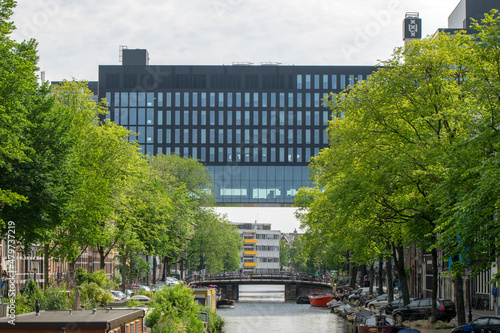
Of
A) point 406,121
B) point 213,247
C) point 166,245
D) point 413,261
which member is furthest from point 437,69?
point 213,247

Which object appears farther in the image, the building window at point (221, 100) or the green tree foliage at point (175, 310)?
the building window at point (221, 100)

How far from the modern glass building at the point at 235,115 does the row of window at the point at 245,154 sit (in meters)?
0.17

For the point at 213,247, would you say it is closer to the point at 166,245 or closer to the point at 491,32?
the point at 166,245

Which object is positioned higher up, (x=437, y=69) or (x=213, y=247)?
(x=437, y=69)

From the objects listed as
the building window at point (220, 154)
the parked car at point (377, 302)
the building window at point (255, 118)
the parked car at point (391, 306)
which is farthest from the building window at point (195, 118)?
the parked car at point (391, 306)

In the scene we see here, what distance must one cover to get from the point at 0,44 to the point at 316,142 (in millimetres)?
91268

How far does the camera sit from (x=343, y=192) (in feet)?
128

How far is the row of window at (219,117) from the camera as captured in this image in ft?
394

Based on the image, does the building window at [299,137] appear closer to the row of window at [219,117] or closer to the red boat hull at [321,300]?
the row of window at [219,117]

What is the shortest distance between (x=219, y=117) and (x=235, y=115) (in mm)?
2827

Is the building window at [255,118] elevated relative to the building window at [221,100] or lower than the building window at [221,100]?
lower

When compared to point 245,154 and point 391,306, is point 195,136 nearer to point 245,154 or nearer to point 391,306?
point 245,154

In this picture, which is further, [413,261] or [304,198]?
[413,261]

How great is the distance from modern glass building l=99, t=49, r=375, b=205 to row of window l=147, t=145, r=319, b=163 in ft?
0.56
